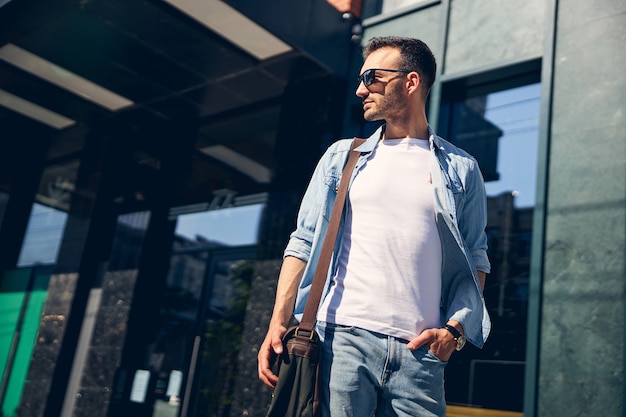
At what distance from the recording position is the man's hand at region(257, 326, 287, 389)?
85.7 inches

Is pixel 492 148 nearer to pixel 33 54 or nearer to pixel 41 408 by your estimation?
pixel 33 54

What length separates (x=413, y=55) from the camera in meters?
2.54

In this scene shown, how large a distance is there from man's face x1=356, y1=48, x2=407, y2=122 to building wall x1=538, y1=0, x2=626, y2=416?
3.22 meters

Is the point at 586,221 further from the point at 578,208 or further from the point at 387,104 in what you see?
the point at 387,104

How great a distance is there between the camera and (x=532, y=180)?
19.6 feet

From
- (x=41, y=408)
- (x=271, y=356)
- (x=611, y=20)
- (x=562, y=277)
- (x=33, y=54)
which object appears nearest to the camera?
(x=271, y=356)

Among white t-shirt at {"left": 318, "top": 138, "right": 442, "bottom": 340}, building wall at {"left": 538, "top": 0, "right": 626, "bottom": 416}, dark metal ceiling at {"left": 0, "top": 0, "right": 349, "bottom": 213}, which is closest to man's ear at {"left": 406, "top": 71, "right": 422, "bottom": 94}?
white t-shirt at {"left": 318, "top": 138, "right": 442, "bottom": 340}

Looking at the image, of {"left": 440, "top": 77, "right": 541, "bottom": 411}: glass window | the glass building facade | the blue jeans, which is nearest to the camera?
the blue jeans

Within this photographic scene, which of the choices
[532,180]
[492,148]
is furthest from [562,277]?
[492,148]

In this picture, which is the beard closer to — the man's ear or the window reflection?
the man's ear

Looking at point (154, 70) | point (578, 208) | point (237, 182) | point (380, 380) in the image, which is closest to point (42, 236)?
point (237, 182)

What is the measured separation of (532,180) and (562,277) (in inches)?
40.9

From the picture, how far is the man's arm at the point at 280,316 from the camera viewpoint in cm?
219

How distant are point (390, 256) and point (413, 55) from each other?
792 millimetres
